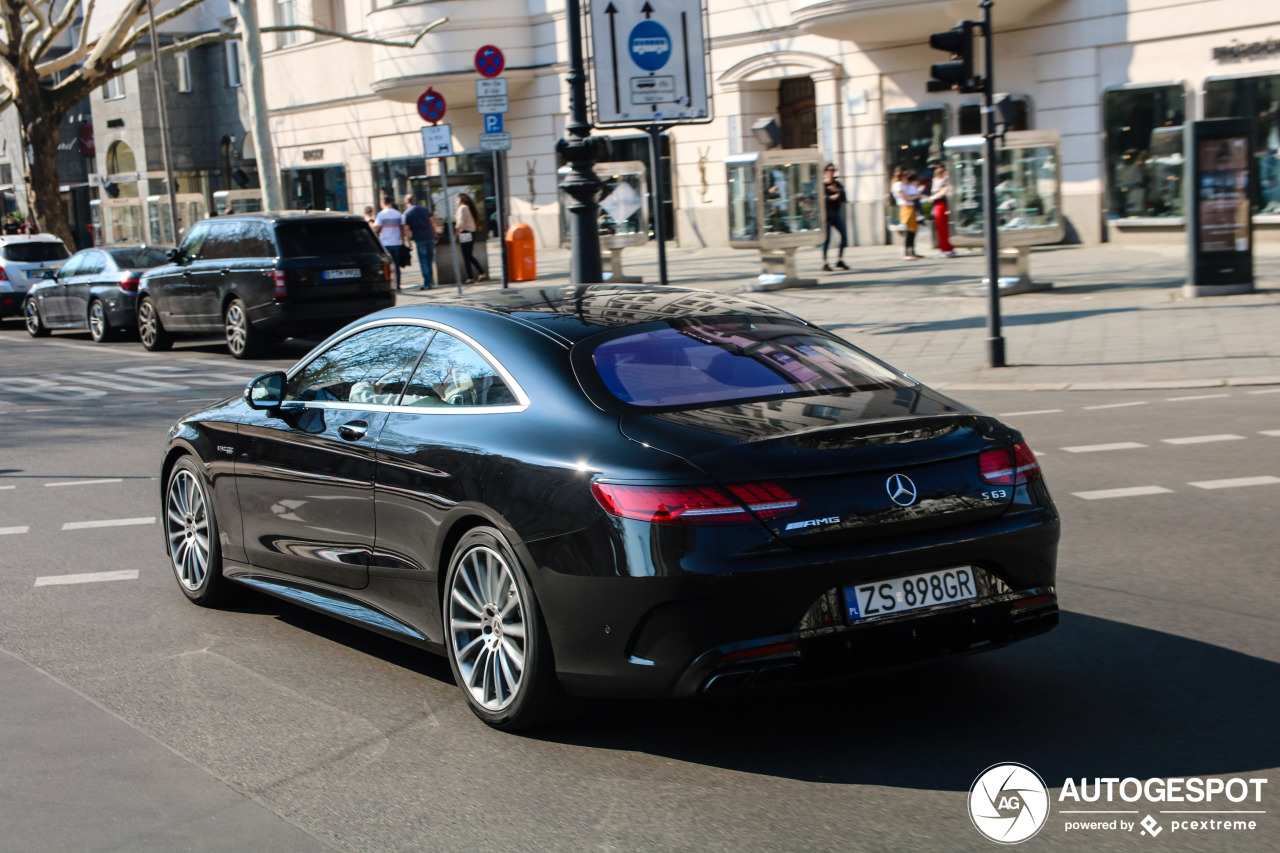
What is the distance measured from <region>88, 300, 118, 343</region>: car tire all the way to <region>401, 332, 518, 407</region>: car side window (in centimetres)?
1883

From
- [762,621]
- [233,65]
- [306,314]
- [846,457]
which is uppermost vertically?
[233,65]

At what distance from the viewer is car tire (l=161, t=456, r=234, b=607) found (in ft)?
21.7

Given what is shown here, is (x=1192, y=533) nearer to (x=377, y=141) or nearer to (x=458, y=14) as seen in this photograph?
(x=458, y=14)

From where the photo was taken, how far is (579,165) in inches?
623

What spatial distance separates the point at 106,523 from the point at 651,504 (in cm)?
549

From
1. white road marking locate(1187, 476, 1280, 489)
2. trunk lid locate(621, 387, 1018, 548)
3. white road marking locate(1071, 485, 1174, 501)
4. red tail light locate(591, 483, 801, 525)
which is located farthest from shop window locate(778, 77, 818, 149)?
red tail light locate(591, 483, 801, 525)

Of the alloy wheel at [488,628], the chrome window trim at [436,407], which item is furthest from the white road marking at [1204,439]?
the alloy wheel at [488,628]

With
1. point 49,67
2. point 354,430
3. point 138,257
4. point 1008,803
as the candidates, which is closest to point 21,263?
point 138,257

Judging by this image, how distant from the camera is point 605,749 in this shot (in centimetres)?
461

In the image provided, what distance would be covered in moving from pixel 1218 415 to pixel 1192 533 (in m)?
3.87

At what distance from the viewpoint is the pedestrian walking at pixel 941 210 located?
1012 inches

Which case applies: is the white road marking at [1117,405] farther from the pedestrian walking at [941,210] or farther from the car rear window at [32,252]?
the car rear window at [32,252]

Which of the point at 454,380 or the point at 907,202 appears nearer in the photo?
the point at 454,380

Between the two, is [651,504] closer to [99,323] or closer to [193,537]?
[193,537]
